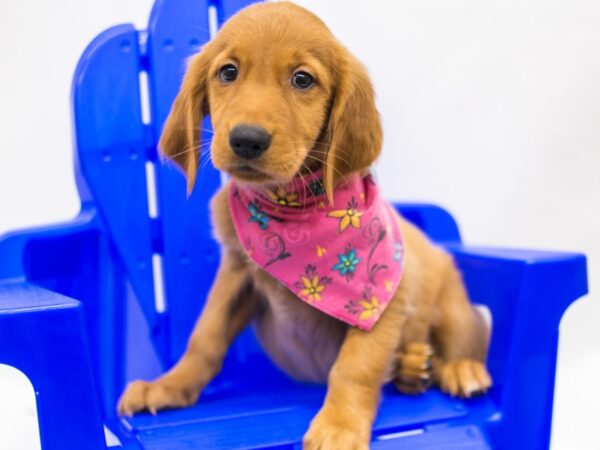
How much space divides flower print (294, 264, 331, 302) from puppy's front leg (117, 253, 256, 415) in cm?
22

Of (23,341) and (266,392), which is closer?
(23,341)

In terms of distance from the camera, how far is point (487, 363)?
198 centimetres

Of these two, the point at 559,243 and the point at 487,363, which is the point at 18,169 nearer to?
the point at 487,363

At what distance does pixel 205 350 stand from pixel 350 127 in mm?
646

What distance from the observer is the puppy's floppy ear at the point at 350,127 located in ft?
5.50

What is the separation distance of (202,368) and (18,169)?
99cm

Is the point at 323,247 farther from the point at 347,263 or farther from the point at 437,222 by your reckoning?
the point at 437,222

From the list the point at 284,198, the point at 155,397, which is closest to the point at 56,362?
the point at 155,397

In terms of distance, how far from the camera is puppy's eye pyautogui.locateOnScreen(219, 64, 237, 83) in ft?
5.44

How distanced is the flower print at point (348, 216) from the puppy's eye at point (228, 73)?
386 millimetres

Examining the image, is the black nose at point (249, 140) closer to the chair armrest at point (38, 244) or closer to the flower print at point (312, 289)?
the flower print at point (312, 289)

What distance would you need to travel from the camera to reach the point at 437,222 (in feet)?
8.11

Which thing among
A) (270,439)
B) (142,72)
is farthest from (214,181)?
(270,439)

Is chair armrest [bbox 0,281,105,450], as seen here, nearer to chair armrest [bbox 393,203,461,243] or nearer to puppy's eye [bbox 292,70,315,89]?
puppy's eye [bbox 292,70,315,89]
